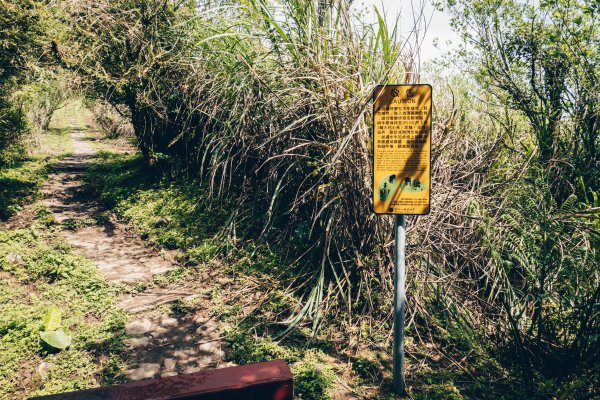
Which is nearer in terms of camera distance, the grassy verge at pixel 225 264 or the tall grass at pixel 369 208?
the grassy verge at pixel 225 264

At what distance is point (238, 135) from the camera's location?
448 cm

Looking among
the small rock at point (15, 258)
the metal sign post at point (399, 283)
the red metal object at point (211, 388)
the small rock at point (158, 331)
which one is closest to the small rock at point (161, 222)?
the small rock at point (15, 258)

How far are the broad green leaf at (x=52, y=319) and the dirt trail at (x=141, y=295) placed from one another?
21.0 inches

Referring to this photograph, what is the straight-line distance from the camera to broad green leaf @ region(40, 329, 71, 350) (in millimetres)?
3086

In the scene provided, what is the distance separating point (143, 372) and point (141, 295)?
4.02ft

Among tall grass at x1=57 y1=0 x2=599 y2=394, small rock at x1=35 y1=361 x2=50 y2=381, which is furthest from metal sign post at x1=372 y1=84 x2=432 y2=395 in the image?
small rock at x1=35 y1=361 x2=50 y2=381

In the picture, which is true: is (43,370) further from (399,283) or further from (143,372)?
(399,283)

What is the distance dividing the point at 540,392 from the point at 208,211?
427 cm

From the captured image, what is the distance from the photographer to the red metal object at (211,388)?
1281mm

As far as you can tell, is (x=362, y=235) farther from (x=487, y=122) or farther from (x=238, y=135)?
(x=487, y=122)

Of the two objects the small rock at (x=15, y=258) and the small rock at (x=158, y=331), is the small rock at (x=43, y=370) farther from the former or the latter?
the small rock at (x=15, y=258)

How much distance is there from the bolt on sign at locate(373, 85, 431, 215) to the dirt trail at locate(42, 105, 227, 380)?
1.74 meters

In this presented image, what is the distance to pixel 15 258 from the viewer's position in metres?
4.57

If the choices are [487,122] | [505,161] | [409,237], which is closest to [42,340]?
[409,237]
